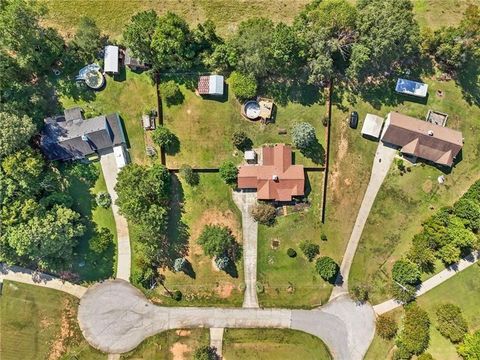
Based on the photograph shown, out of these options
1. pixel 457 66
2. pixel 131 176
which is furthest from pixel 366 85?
pixel 131 176

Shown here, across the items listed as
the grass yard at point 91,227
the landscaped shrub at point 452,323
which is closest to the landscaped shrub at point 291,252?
the landscaped shrub at point 452,323

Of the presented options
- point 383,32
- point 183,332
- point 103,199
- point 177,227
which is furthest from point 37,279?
point 383,32

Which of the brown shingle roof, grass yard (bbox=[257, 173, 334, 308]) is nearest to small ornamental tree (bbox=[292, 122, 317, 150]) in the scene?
grass yard (bbox=[257, 173, 334, 308])

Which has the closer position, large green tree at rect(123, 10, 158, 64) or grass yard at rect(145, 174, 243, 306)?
large green tree at rect(123, 10, 158, 64)

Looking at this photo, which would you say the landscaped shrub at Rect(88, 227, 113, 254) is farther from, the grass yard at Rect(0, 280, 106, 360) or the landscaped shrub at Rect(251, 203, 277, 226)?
the landscaped shrub at Rect(251, 203, 277, 226)

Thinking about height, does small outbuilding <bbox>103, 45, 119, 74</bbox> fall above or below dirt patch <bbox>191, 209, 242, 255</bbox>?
above

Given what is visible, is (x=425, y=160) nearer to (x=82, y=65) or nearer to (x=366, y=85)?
(x=366, y=85)

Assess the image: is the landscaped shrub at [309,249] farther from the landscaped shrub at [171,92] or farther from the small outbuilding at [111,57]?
the small outbuilding at [111,57]
